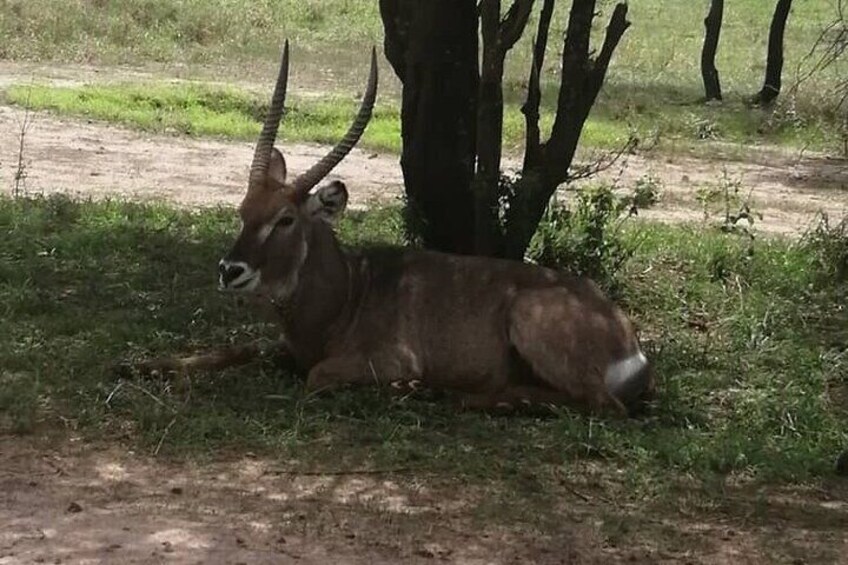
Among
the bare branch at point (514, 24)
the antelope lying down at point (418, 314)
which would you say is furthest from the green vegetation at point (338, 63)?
the antelope lying down at point (418, 314)

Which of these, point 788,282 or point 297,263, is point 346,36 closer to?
point 788,282

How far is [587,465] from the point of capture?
5492mm

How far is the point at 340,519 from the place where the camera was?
4766mm

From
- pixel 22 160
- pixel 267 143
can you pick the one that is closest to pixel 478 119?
pixel 267 143

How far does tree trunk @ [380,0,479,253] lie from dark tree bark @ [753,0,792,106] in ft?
32.3

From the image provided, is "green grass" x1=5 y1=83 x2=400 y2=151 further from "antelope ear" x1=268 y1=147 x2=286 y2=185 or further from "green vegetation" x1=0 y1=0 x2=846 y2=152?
"antelope ear" x1=268 y1=147 x2=286 y2=185

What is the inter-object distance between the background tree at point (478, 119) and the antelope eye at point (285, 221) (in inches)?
63.9

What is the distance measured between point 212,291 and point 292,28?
49.1ft

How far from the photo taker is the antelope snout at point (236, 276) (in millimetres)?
6055

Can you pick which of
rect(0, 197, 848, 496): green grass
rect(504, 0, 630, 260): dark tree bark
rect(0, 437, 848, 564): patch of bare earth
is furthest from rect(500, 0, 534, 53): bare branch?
rect(0, 437, 848, 564): patch of bare earth

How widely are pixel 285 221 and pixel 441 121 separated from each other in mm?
2013

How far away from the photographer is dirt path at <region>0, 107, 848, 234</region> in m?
11.1

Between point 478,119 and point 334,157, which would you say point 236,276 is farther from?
point 478,119

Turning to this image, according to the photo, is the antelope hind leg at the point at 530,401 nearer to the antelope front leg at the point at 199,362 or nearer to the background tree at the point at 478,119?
the antelope front leg at the point at 199,362
